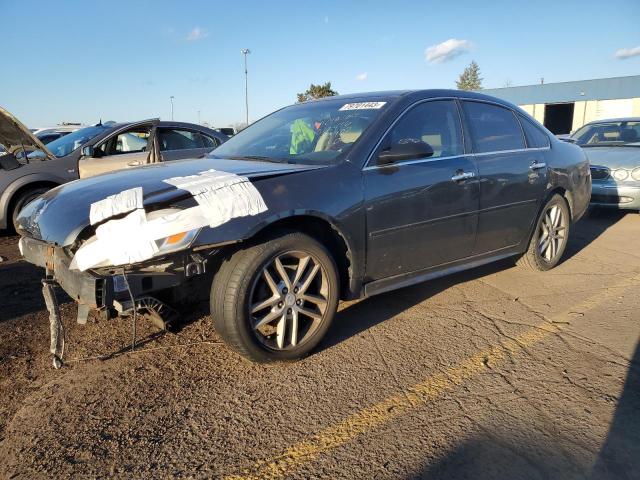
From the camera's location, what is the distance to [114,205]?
2.63m

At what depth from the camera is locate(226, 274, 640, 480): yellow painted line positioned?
2.13 metres

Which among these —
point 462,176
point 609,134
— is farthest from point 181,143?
point 609,134

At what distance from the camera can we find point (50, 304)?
9.14ft

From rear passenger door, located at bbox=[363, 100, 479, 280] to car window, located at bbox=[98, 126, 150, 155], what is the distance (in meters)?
4.81

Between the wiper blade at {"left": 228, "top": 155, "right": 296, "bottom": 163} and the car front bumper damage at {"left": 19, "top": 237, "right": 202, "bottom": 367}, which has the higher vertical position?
the wiper blade at {"left": 228, "top": 155, "right": 296, "bottom": 163}

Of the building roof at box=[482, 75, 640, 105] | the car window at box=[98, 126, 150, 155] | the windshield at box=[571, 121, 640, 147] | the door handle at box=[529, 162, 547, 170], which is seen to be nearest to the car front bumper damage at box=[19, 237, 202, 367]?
the door handle at box=[529, 162, 547, 170]

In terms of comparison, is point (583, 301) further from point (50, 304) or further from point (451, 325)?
point (50, 304)

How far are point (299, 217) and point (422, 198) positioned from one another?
40.7 inches

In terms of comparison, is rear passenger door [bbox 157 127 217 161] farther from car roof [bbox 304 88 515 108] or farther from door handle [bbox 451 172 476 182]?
door handle [bbox 451 172 476 182]

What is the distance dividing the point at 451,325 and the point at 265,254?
64.2 inches

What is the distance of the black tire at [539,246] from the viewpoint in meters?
4.77

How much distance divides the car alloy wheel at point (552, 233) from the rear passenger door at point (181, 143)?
178 inches

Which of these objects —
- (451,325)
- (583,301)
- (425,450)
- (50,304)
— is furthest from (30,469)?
(583,301)

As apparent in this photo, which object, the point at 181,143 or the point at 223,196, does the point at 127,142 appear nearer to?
the point at 181,143
